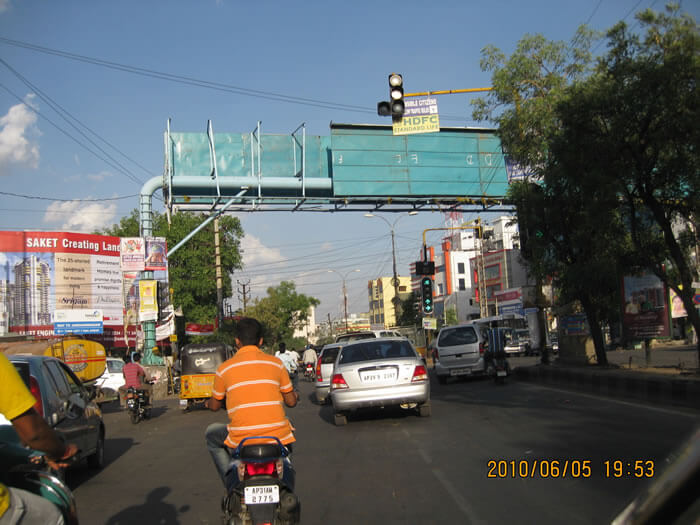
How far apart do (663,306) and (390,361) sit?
8.89 meters

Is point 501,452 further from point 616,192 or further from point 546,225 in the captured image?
point 546,225

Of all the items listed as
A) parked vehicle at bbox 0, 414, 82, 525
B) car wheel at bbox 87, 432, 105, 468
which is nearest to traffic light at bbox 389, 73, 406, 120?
car wheel at bbox 87, 432, 105, 468

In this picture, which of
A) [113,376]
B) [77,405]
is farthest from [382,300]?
[77,405]

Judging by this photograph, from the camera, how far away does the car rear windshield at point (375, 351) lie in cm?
1260

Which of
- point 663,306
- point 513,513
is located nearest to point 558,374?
point 663,306

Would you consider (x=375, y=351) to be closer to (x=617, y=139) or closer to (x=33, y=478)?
(x=617, y=139)

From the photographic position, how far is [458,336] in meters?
21.5

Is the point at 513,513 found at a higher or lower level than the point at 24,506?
lower

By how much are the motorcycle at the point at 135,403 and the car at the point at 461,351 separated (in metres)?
9.02

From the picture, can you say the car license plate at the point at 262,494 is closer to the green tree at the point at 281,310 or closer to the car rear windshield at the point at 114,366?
the car rear windshield at the point at 114,366

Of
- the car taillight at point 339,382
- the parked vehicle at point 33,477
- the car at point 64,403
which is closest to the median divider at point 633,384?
the car taillight at point 339,382

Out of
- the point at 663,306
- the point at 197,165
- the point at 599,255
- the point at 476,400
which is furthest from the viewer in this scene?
the point at 197,165

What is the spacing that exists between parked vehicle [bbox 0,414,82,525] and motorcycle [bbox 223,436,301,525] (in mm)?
1416

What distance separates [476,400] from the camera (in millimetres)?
15547
